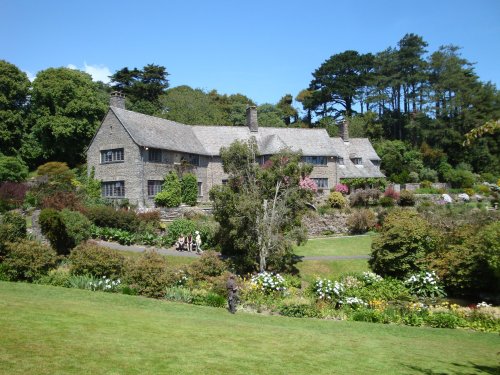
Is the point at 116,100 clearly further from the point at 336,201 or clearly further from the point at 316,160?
the point at 336,201

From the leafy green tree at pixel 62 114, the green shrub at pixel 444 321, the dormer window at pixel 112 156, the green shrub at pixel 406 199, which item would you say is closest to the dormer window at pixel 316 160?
the green shrub at pixel 406 199

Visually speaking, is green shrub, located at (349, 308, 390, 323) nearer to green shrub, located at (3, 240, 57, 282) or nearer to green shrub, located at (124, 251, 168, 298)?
green shrub, located at (124, 251, 168, 298)

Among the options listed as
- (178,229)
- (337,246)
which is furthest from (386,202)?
(178,229)

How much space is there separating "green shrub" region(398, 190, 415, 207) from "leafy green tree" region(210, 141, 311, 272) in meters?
18.8

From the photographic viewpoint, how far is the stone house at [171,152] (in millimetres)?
37500

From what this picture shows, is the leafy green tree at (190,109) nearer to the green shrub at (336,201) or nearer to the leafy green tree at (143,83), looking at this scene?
the leafy green tree at (143,83)

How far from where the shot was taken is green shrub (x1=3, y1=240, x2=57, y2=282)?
20094 mm

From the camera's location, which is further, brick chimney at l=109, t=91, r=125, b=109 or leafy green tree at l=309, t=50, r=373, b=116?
leafy green tree at l=309, t=50, r=373, b=116

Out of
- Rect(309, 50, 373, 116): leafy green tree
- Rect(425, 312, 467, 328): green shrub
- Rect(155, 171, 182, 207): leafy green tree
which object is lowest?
Rect(425, 312, 467, 328): green shrub

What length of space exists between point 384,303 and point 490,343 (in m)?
5.91

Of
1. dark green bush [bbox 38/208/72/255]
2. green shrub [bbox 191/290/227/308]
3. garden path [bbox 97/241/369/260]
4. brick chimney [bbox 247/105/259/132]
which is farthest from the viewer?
brick chimney [bbox 247/105/259/132]

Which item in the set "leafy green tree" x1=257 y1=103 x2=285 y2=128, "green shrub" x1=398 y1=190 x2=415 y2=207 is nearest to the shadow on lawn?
"green shrub" x1=398 y1=190 x2=415 y2=207

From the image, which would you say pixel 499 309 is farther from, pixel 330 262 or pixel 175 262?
pixel 175 262

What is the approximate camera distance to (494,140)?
213ft
